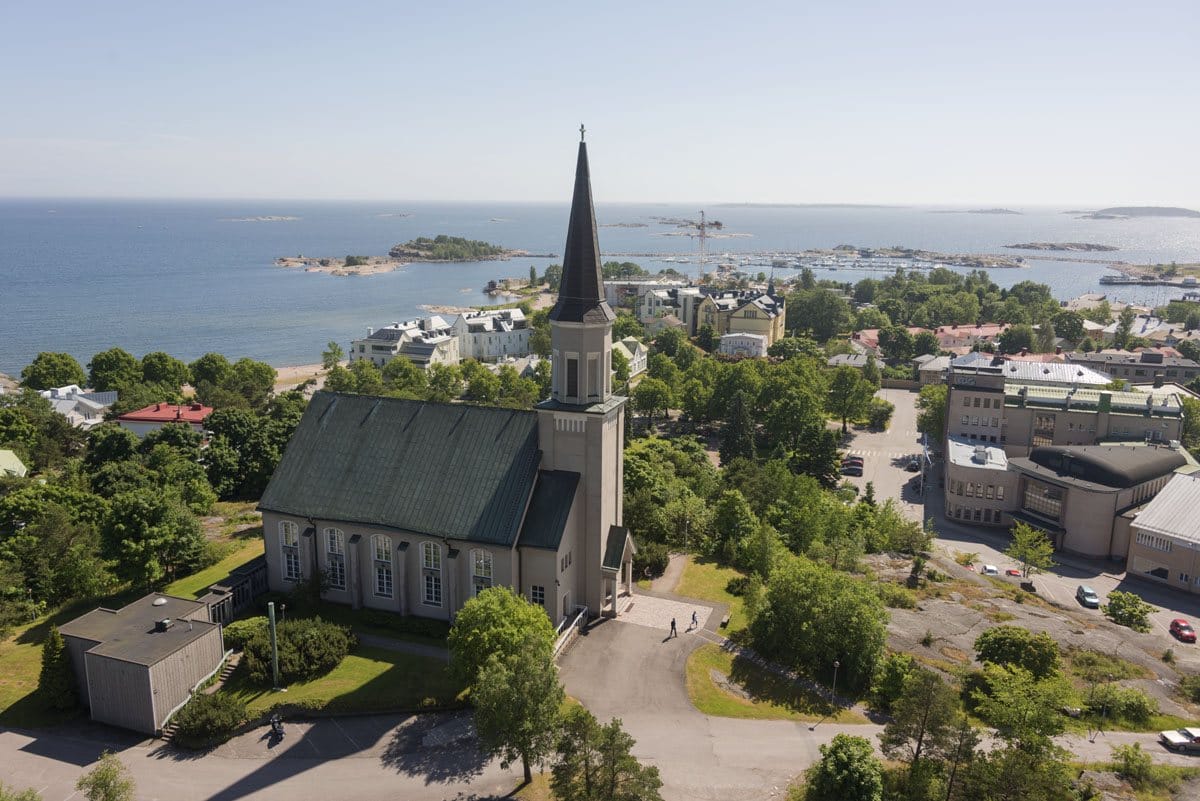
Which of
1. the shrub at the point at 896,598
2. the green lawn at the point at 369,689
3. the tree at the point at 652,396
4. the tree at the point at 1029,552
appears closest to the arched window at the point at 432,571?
the green lawn at the point at 369,689

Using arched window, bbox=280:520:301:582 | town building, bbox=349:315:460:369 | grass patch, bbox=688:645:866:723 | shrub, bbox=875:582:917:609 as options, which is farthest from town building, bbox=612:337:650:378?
grass patch, bbox=688:645:866:723

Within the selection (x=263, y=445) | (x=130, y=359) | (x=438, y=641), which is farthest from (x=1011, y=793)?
(x=130, y=359)

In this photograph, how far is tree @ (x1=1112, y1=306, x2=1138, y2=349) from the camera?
442ft

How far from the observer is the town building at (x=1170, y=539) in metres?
55.4

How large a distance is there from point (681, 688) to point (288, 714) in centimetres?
1625

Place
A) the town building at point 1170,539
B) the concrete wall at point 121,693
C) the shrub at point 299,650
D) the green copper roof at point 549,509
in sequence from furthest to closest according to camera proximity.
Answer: the town building at point 1170,539, the green copper roof at point 549,509, the shrub at point 299,650, the concrete wall at point 121,693

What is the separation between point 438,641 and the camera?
36.8 meters

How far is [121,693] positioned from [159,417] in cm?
5047

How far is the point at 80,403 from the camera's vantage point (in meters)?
83.0

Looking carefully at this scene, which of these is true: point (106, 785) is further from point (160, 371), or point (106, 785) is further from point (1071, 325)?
point (1071, 325)

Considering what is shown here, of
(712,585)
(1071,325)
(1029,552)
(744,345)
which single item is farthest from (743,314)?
(712,585)

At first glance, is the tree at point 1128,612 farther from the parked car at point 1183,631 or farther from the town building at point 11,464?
the town building at point 11,464

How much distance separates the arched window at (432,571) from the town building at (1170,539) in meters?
51.1

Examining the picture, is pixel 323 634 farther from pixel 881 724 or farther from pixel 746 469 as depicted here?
pixel 746 469
